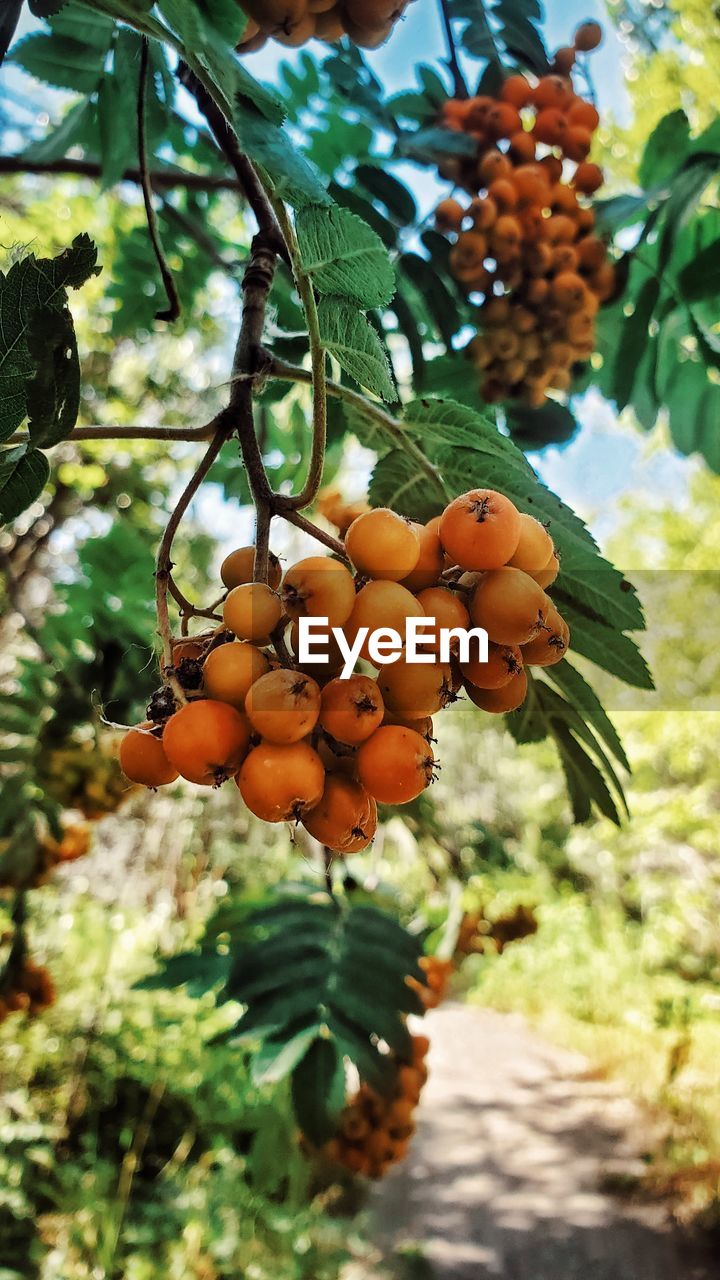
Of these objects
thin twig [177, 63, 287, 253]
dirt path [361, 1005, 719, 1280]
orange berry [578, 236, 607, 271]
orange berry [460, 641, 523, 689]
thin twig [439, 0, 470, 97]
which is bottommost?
dirt path [361, 1005, 719, 1280]

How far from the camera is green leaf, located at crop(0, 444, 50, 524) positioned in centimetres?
69

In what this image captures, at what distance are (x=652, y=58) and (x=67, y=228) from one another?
11.5 ft

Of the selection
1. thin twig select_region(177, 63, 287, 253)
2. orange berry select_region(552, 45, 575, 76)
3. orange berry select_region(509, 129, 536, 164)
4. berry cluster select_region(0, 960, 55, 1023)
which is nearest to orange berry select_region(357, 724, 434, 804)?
thin twig select_region(177, 63, 287, 253)

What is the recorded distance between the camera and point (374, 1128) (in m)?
2.77

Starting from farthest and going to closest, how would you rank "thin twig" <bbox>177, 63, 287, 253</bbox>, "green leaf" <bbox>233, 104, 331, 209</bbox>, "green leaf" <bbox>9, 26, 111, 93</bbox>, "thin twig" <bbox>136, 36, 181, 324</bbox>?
"green leaf" <bbox>9, 26, 111, 93</bbox> < "thin twig" <bbox>136, 36, 181, 324</bbox> < "thin twig" <bbox>177, 63, 287, 253</bbox> < "green leaf" <bbox>233, 104, 331, 209</bbox>

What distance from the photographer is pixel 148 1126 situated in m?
4.61

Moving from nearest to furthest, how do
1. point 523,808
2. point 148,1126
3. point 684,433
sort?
point 684,433, point 148,1126, point 523,808

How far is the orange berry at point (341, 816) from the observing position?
0.65 meters

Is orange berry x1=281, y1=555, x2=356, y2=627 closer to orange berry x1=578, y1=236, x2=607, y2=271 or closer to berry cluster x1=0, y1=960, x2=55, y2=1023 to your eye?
orange berry x1=578, y1=236, x2=607, y2=271

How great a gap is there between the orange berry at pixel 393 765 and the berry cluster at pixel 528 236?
4.27ft

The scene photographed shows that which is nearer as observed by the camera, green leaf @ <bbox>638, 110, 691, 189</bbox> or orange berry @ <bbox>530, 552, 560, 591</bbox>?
orange berry @ <bbox>530, 552, 560, 591</bbox>

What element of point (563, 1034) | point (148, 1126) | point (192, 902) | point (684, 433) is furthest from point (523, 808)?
point (684, 433)

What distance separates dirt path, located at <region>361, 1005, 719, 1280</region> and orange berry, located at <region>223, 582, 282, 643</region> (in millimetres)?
5450

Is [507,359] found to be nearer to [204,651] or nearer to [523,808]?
[204,651]
